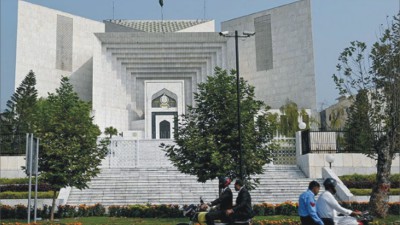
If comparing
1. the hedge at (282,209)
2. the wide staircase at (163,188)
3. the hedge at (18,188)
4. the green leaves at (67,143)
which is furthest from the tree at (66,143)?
the hedge at (282,209)

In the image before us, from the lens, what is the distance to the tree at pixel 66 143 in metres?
16.8

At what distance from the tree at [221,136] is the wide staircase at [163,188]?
11.0ft

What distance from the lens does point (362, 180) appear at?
22.8 metres

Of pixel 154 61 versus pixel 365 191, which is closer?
pixel 365 191

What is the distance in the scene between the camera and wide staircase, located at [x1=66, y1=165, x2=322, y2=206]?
2042 cm

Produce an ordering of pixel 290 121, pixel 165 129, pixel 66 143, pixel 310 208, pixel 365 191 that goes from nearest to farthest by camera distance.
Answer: pixel 310 208, pixel 66 143, pixel 365 191, pixel 290 121, pixel 165 129

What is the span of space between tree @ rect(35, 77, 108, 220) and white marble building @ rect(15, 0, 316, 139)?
3140cm

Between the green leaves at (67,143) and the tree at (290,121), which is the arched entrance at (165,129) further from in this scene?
the green leaves at (67,143)

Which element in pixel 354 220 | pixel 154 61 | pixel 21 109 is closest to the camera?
pixel 354 220

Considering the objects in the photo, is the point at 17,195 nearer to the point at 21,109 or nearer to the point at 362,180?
the point at 362,180

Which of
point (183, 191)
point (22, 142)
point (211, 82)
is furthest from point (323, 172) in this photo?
point (22, 142)

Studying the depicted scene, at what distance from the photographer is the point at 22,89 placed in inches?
1775

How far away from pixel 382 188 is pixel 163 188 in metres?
9.99

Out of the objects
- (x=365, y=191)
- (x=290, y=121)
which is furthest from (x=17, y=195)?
(x=290, y=121)
